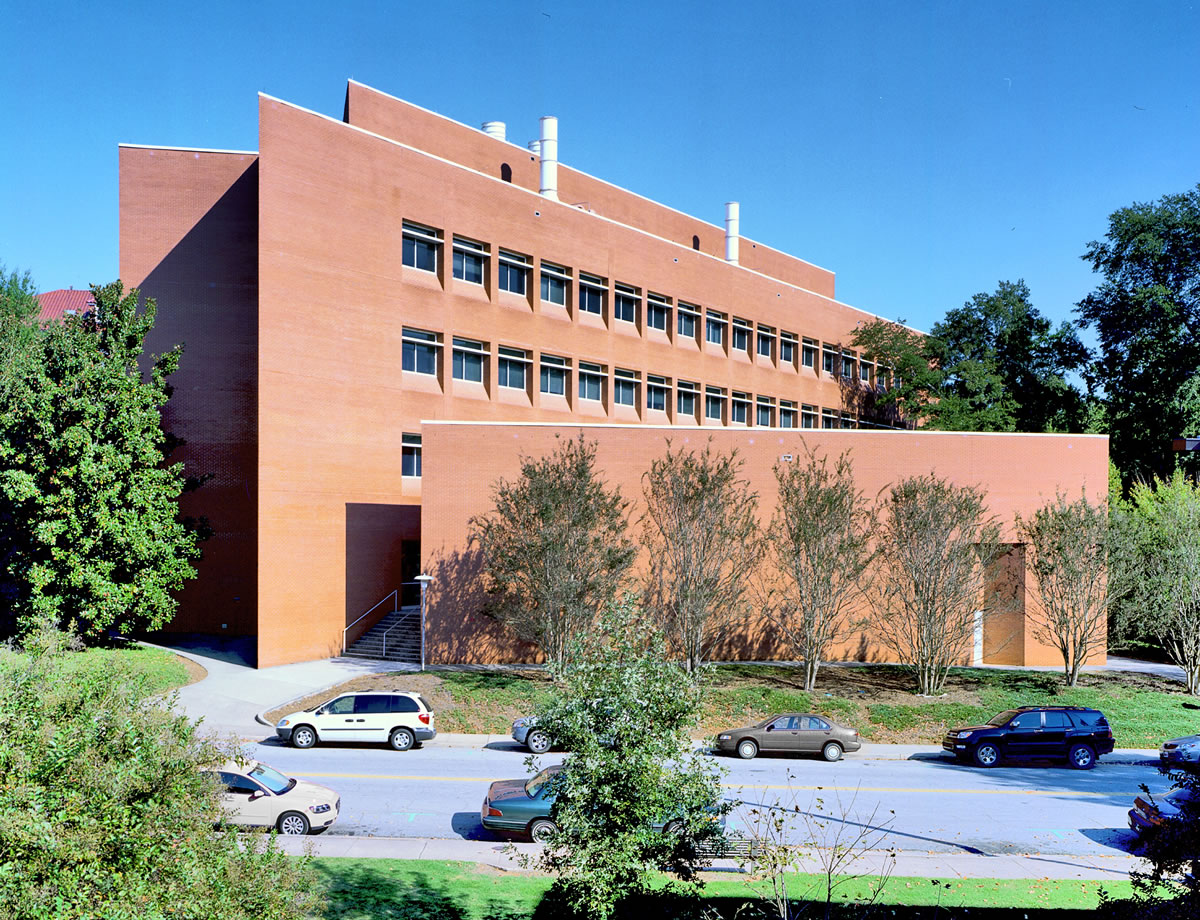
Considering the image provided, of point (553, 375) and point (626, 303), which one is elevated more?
point (626, 303)

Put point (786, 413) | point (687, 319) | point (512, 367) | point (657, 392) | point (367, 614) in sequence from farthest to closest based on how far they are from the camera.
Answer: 1. point (786, 413)
2. point (687, 319)
3. point (657, 392)
4. point (512, 367)
5. point (367, 614)

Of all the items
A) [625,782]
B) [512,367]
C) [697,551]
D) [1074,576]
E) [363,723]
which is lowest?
[363,723]

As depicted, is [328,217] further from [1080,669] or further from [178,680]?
[1080,669]

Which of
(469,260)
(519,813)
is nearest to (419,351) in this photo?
(469,260)

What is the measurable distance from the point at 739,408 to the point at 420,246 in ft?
68.3

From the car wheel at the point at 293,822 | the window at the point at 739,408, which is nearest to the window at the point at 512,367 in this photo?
the window at the point at 739,408

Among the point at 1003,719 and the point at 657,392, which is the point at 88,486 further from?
the point at 1003,719

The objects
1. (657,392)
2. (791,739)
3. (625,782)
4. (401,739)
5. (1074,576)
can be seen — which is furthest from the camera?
(657,392)

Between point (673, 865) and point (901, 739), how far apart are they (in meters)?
15.9

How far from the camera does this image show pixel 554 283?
3912 cm

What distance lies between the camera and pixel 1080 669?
31.1 metres

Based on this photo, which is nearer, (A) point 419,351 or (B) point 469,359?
(A) point 419,351

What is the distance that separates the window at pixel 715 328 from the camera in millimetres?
46156

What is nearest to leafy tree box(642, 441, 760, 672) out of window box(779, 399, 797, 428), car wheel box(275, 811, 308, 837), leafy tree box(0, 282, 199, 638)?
car wheel box(275, 811, 308, 837)
